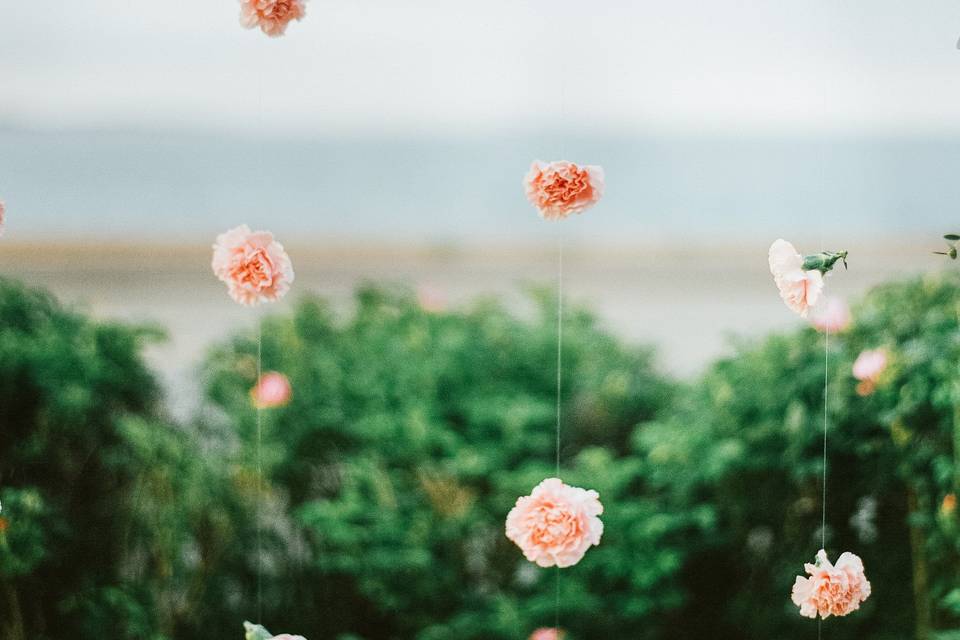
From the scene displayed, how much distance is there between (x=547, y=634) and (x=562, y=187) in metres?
0.80

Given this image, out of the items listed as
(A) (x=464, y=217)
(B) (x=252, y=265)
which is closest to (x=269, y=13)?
(B) (x=252, y=265)

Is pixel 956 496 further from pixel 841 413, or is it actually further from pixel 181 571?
pixel 181 571

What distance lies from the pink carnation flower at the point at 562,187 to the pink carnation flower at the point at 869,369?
0.60 metres

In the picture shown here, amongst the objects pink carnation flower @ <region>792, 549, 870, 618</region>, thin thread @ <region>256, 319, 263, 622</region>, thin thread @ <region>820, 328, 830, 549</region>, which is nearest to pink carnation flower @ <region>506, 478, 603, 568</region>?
pink carnation flower @ <region>792, 549, 870, 618</region>

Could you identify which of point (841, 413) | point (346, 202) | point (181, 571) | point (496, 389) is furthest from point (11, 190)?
point (841, 413)

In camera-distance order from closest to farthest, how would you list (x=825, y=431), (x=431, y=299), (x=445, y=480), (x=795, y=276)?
(x=795, y=276)
(x=825, y=431)
(x=445, y=480)
(x=431, y=299)

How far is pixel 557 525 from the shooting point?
53.8 inches

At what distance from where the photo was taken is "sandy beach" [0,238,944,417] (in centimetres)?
186

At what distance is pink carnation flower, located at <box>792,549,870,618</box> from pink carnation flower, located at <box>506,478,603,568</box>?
310 mm

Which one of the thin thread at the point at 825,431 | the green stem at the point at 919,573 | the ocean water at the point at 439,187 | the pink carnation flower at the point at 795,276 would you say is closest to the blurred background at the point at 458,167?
the ocean water at the point at 439,187

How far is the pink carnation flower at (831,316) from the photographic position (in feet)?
5.60

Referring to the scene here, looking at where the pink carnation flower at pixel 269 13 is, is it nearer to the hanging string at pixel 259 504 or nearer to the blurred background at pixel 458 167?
the blurred background at pixel 458 167

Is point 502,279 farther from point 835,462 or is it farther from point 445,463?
point 835,462

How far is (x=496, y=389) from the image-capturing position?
1.78 m
